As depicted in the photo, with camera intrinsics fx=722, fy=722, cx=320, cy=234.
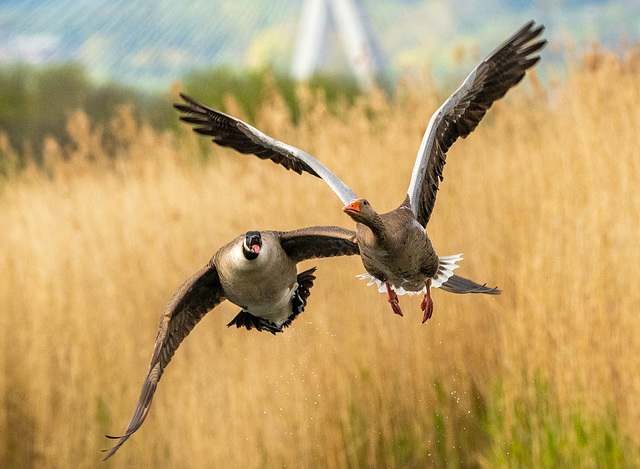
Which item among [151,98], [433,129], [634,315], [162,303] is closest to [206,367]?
[162,303]

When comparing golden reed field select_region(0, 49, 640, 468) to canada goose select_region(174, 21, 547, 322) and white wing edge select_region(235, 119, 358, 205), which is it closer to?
canada goose select_region(174, 21, 547, 322)

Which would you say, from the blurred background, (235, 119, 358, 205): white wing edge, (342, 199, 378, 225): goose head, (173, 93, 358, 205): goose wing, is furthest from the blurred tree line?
(342, 199, 378, 225): goose head

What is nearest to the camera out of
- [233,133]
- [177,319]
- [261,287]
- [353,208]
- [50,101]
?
[353,208]

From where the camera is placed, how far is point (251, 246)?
175cm

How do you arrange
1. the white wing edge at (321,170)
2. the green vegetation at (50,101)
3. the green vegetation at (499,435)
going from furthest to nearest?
1. the green vegetation at (50,101)
2. the green vegetation at (499,435)
3. the white wing edge at (321,170)

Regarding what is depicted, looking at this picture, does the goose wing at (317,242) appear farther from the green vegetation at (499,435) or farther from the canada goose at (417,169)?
the green vegetation at (499,435)

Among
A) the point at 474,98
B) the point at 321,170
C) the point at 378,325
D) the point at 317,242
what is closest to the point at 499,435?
the point at 378,325

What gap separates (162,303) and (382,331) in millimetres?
1800

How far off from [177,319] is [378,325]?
2.94 m

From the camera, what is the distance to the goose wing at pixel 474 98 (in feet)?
6.48

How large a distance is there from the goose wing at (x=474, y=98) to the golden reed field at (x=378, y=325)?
4.95ft

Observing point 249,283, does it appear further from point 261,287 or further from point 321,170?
point 321,170

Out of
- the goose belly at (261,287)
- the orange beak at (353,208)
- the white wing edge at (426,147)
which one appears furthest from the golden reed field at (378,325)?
the orange beak at (353,208)

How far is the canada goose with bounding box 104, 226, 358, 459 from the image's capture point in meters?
1.80
